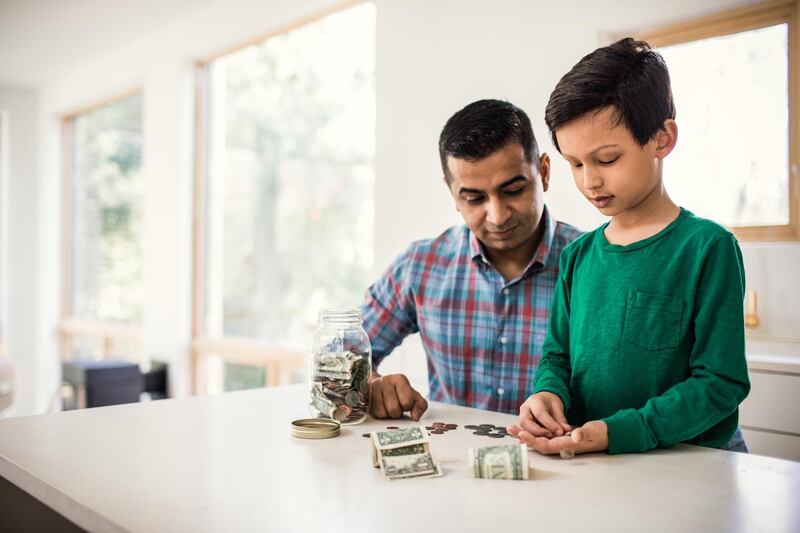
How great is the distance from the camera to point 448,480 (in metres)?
A: 0.97

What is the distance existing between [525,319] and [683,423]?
0.67m

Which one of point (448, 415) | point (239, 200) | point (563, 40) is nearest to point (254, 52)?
point (239, 200)

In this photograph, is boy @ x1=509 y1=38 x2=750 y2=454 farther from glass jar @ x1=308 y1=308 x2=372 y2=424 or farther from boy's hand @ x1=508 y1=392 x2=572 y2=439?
glass jar @ x1=308 y1=308 x2=372 y2=424

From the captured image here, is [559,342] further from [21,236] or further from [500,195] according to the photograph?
[21,236]

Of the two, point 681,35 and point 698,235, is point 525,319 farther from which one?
point 681,35

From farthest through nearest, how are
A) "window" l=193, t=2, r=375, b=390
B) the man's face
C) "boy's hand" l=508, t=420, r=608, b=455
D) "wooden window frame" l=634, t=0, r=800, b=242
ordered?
"window" l=193, t=2, r=375, b=390, "wooden window frame" l=634, t=0, r=800, b=242, the man's face, "boy's hand" l=508, t=420, r=608, b=455

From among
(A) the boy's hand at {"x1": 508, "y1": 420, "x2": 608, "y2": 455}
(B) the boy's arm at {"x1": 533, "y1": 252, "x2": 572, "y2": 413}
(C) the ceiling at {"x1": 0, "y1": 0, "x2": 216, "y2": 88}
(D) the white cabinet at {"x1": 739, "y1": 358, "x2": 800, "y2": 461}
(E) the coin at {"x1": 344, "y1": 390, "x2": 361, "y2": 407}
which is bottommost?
(D) the white cabinet at {"x1": 739, "y1": 358, "x2": 800, "y2": 461}

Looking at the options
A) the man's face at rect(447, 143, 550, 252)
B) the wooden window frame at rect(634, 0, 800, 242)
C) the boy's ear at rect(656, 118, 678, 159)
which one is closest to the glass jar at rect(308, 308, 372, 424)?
the man's face at rect(447, 143, 550, 252)

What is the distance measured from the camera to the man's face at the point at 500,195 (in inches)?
63.1

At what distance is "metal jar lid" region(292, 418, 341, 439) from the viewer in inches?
47.4

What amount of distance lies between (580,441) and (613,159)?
1.49 feet

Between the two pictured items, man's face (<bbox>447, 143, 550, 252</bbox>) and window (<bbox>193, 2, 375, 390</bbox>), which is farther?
window (<bbox>193, 2, 375, 390</bbox>)

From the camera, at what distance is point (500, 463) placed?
98cm

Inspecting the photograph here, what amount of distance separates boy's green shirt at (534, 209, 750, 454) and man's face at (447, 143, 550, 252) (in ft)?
0.92
